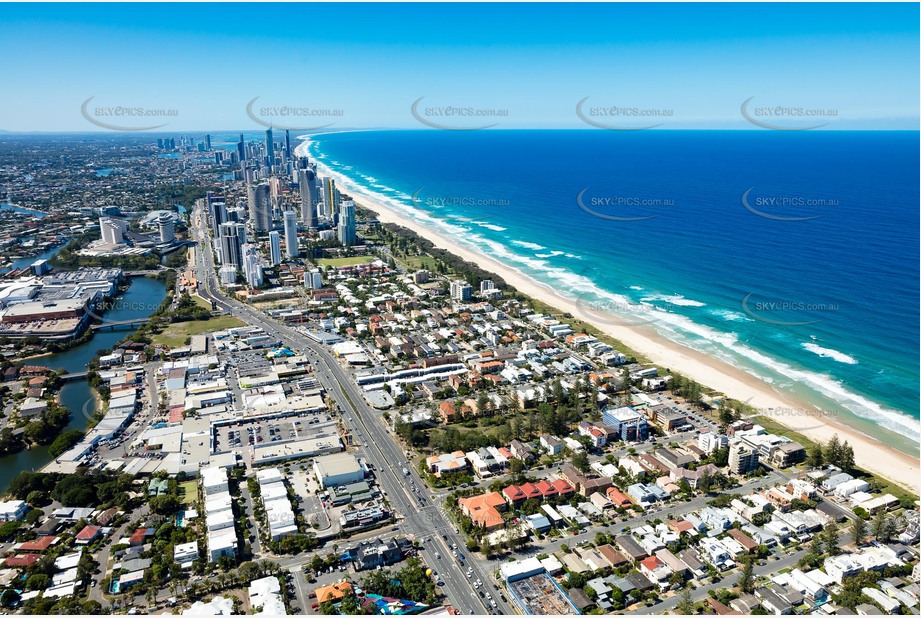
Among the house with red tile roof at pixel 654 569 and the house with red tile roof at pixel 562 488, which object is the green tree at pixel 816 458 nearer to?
the house with red tile roof at pixel 654 569

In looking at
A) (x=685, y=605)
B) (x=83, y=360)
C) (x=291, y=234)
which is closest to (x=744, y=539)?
(x=685, y=605)

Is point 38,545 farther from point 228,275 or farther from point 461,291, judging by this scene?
point 228,275

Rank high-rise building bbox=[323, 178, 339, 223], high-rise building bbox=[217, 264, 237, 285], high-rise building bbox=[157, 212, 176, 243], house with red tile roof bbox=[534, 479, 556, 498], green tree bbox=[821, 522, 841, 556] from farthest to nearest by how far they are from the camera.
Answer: high-rise building bbox=[323, 178, 339, 223] < high-rise building bbox=[157, 212, 176, 243] < high-rise building bbox=[217, 264, 237, 285] < house with red tile roof bbox=[534, 479, 556, 498] < green tree bbox=[821, 522, 841, 556]

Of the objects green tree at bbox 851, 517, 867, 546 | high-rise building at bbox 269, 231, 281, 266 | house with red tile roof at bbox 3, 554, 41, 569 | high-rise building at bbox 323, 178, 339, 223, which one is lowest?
house with red tile roof at bbox 3, 554, 41, 569

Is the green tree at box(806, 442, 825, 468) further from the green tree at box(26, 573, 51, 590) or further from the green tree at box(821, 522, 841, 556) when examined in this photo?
the green tree at box(26, 573, 51, 590)

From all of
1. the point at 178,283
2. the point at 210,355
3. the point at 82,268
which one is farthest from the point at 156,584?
the point at 82,268

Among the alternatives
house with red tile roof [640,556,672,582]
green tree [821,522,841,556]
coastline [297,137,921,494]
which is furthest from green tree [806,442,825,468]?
house with red tile roof [640,556,672,582]

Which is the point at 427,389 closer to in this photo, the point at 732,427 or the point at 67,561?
the point at 732,427
